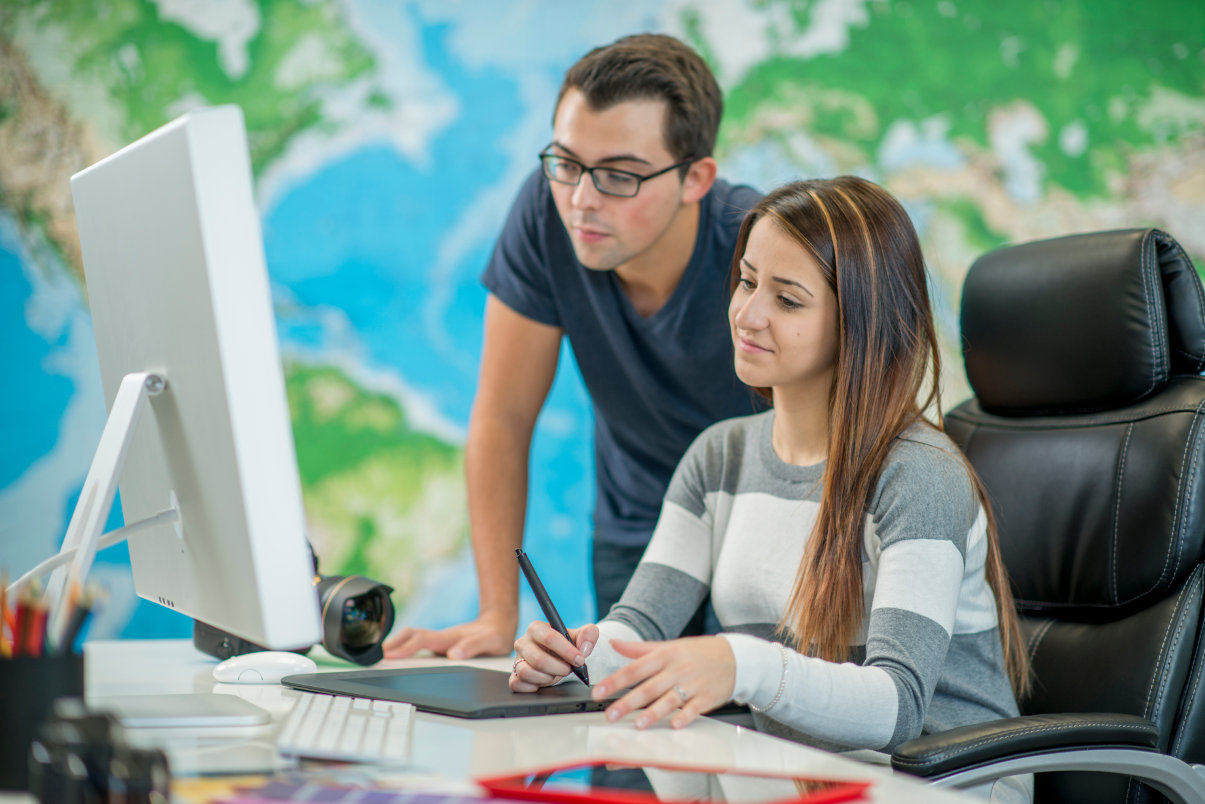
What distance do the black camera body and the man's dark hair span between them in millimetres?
903

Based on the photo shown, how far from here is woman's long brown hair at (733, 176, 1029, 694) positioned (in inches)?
46.2

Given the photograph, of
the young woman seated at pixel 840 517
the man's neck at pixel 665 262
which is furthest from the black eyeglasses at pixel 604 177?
the young woman seated at pixel 840 517

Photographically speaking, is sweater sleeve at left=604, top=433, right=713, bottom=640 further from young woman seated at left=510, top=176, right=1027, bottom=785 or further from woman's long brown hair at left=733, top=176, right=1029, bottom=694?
woman's long brown hair at left=733, top=176, right=1029, bottom=694

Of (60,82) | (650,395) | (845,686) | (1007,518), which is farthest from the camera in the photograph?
(60,82)

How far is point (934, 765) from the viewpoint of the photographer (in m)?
0.89

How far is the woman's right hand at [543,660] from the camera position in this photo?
1042mm

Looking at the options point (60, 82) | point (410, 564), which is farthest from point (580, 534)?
point (60, 82)

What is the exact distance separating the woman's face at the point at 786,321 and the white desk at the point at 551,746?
48cm

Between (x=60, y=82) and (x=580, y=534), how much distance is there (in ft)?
6.89

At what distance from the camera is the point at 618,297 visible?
6.20 ft

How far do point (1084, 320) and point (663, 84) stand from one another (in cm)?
80

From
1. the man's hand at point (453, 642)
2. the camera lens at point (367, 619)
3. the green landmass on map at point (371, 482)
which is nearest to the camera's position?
the camera lens at point (367, 619)

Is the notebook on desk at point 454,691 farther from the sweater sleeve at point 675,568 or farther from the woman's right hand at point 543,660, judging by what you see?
the sweater sleeve at point 675,568

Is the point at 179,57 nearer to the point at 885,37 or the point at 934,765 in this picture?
the point at 885,37
